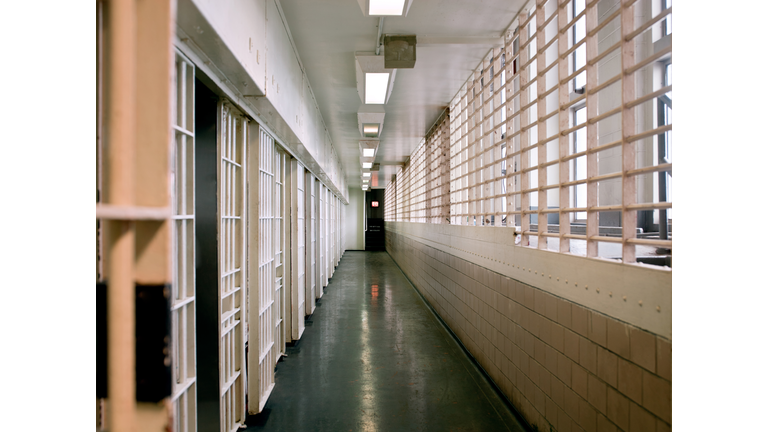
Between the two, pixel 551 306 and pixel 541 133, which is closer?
pixel 551 306

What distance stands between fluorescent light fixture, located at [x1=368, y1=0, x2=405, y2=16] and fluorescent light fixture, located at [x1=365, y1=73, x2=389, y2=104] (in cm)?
138

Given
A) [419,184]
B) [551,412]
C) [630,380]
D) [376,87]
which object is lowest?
[551,412]

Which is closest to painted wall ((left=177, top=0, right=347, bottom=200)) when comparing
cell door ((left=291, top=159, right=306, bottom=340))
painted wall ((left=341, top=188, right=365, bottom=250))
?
cell door ((left=291, top=159, right=306, bottom=340))

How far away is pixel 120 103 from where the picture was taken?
68 cm

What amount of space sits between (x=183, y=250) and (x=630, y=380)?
2383 millimetres

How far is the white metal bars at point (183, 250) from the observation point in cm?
176

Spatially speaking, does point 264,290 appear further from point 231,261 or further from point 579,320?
point 579,320

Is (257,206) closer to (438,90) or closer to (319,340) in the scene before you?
(319,340)

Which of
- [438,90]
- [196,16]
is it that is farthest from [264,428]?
[438,90]

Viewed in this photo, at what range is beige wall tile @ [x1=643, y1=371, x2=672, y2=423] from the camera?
151 cm

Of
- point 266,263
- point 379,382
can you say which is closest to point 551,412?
point 379,382

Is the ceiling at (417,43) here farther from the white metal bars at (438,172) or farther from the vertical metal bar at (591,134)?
the vertical metal bar at (591,134)

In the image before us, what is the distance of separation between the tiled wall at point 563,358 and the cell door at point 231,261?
91.1 inches

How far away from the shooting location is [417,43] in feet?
11.9
